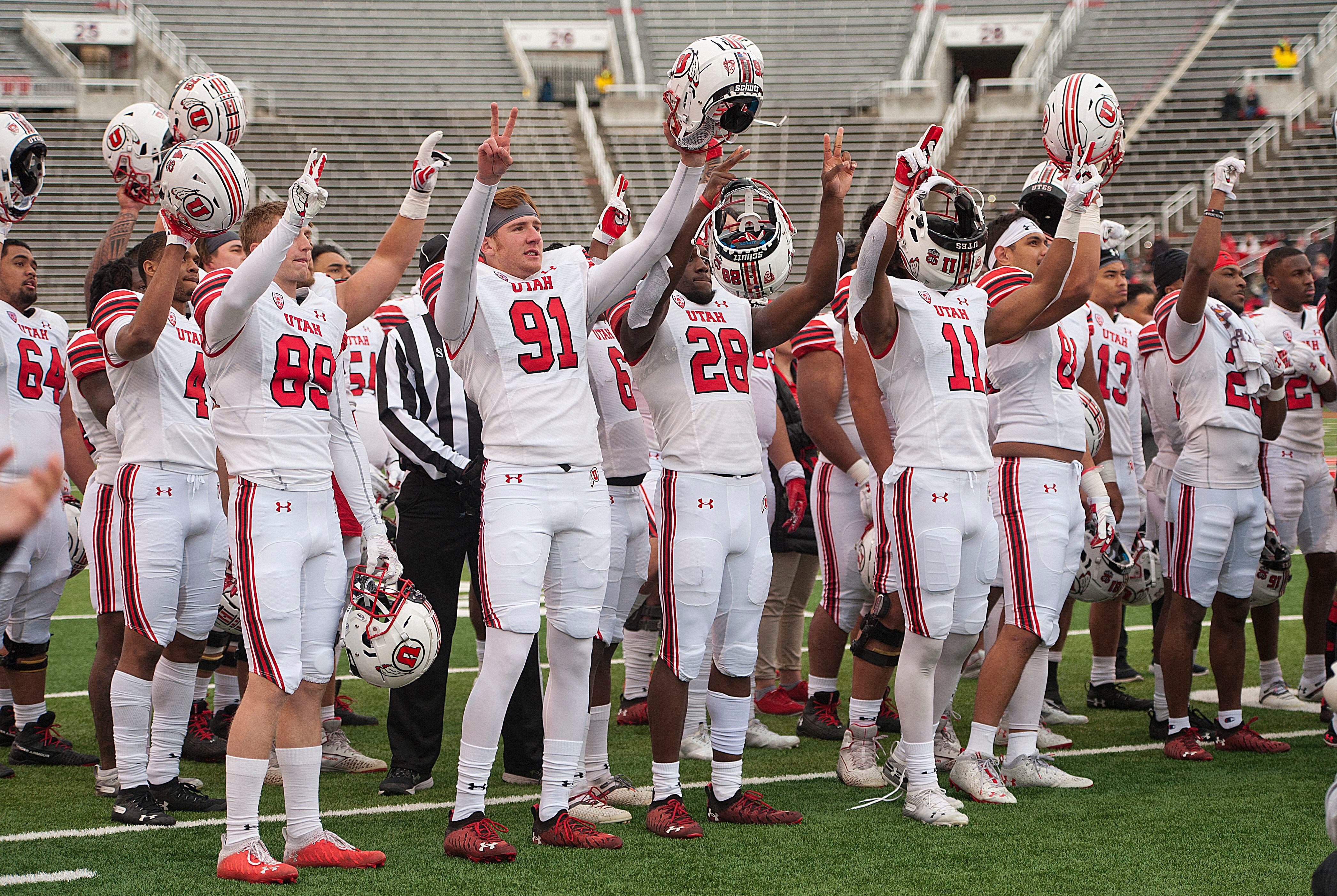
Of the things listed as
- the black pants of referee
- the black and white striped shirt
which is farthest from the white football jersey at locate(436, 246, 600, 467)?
the black pants of referee

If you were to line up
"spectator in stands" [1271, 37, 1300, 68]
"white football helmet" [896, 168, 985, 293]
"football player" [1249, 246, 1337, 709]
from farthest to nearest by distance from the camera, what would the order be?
"spectator in stands" [1271, 37, 1300, 68], "football player" [1249, 246, 1337, 709], "white football helmet" [896, 168, 985, 293]

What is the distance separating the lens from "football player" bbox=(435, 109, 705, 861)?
4.41m

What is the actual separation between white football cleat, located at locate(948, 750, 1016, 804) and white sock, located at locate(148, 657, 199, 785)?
302cm

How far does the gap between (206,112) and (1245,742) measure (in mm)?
5293

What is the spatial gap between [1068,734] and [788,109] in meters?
25.4

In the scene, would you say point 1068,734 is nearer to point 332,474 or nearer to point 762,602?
point 762,602

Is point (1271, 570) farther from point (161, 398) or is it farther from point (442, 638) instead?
point (161, 398)

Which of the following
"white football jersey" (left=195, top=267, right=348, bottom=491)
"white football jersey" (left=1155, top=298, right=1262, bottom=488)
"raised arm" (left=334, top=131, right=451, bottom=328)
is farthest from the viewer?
"white football jersey" (left=1155, top=298, right=1262, bottom=488)

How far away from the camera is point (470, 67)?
106ft

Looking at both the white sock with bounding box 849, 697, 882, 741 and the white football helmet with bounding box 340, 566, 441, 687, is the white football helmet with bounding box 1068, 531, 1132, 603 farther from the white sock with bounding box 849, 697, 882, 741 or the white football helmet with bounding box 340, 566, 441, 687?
the white football helmet with bounding box 340, 566, 441, 687

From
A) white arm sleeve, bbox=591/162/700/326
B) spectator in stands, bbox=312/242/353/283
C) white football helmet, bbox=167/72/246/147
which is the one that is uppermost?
white football helmet, bbox=167/72/246/147

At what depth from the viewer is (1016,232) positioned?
5.75 metres

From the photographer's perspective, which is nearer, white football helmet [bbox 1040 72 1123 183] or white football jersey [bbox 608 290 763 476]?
white football jersey [bbox 608 290 763 476]

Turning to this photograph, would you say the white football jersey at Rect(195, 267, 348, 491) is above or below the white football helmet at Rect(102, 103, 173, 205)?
below
